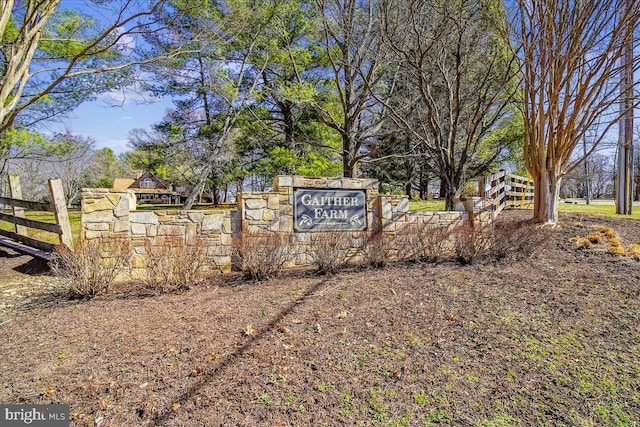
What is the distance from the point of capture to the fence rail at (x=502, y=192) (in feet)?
26.6

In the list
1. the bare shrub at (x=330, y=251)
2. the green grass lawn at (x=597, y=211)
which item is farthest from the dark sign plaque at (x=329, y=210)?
the green grass lawn at (x=597, y=211)

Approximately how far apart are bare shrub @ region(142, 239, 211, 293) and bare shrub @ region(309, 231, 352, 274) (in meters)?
1.72

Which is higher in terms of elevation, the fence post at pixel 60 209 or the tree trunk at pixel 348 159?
the tree trunk at pixel 348 159

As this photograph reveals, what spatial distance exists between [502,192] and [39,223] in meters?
11.6

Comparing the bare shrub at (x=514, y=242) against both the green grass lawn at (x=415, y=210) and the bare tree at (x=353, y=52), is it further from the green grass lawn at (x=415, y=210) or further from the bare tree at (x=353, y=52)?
the bare tree at (x=353, y=52)

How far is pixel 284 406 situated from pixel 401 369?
3.10ft

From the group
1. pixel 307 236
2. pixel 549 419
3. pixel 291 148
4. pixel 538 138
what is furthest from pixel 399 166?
pixel 549 419

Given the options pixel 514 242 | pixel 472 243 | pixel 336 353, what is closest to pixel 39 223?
pixel 336 353

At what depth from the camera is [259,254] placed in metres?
4.29

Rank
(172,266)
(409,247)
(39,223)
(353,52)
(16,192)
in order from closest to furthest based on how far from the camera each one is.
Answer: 1. (172,266)
2. (39,223)
3. (409,247)
4. (16,192)
5. (353,52)

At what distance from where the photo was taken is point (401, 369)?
90.7 inches

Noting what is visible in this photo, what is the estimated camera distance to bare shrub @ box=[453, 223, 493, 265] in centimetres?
493

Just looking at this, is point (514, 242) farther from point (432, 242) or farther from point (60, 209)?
point (60, 209)

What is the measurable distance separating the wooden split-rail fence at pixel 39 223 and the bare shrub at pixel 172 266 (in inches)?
64.2
